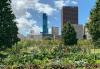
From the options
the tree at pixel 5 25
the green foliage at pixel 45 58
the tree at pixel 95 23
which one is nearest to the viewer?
the green foliage at pixel 45 58

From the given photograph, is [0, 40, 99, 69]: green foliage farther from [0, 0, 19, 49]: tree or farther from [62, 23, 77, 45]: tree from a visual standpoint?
[62, 23, 77, 45]: tree

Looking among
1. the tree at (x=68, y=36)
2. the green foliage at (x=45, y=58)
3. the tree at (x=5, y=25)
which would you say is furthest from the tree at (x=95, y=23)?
the tree at (x=68, y=36)

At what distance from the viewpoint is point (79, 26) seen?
559 ft

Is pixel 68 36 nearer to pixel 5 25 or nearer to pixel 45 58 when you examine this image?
pixel 5 25

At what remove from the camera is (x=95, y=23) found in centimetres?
5572

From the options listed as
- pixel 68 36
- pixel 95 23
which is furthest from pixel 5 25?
pixel 68 36

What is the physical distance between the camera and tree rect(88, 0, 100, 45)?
5488 centimetres

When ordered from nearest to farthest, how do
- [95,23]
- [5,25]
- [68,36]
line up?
[5,25] → [95,23] → [68,36]

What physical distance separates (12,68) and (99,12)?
1410 inches

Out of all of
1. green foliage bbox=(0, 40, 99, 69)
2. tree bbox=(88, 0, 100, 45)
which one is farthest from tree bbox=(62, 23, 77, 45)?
green foliage bbox=(0, 40, 99, 69)

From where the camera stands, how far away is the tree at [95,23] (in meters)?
54.9

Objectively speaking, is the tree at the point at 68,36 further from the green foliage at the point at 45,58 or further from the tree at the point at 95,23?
the green foliage at the point at 45,58

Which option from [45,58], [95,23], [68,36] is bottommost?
[68,36]

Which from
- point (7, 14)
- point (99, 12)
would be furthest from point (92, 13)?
point (7, 14)
